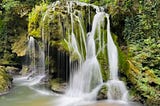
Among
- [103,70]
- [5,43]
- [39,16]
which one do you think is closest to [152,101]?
[103,70]

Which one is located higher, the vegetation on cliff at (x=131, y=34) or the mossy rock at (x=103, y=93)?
the vegetation on cliff at (x=131, y=34)

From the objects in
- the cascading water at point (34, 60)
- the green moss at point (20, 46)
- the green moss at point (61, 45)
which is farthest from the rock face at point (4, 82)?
the green moss at point (20, 46)

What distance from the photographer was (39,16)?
1130 centimetres

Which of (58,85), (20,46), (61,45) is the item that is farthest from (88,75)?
(20,46)

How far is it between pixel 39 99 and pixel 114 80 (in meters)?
2.83

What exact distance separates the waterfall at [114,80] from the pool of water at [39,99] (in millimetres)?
346

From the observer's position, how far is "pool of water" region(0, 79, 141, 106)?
358 inches

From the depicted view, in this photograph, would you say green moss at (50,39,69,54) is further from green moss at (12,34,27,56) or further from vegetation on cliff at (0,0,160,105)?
green moss at (12,34,27,56)

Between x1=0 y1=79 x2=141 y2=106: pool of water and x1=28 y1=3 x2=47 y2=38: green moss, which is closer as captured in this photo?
x1=0 y1=79 x2=141 y2=106: pool of water

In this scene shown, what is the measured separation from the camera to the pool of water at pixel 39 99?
909cm

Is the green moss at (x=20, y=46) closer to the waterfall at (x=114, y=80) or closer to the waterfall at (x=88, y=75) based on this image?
the waterfall at (x=88, y=75)

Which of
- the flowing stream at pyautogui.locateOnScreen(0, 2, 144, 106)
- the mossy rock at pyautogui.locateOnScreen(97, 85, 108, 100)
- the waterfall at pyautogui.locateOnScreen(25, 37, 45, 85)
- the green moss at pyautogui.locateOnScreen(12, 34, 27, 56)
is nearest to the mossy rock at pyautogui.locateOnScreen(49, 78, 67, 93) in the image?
the flowing stream at pyautogui.locateOnScreen(0, 2, 144, 106)

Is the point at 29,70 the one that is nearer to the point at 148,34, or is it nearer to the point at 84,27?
the point at 84,27

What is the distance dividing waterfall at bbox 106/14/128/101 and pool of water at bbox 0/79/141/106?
346 millimetres
